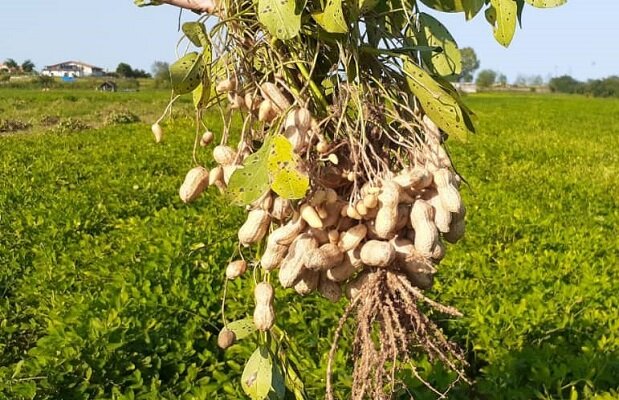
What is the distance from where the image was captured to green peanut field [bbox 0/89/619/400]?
3084mm

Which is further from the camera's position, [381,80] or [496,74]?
[496,74]

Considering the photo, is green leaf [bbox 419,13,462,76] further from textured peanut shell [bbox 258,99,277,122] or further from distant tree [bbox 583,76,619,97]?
distant tree [bbox 583,76,619,97]

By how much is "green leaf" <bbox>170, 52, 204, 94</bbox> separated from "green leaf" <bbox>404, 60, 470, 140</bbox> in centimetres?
32

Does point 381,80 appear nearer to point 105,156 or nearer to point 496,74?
point 105,156

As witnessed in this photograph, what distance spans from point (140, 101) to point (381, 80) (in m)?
34.4

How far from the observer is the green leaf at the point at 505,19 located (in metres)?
1.16

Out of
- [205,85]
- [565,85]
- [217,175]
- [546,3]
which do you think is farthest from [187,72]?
[565,85]

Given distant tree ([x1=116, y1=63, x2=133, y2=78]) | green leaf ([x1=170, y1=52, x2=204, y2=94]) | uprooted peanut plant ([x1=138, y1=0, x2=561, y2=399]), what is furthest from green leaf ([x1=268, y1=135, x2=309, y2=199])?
distant tree ([x1=116, y1=63, x2=133, y2=78])

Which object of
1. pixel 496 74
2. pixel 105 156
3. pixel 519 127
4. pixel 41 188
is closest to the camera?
pixel 41 188

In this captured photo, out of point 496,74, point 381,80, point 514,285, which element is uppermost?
point 381,80

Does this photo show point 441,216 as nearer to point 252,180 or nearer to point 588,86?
point 252,180

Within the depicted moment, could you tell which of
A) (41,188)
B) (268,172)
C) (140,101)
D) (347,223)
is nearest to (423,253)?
(347,223)

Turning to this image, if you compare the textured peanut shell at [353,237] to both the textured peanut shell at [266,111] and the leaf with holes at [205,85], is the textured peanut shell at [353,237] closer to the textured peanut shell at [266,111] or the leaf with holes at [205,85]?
the textured peanut shell at [266,111]

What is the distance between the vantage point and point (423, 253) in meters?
1.00
